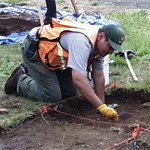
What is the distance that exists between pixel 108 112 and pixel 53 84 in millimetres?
1111

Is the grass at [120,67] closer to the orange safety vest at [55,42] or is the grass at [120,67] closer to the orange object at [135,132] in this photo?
the orange safety vest at [55,42]

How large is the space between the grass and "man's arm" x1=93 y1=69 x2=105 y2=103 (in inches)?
22.9

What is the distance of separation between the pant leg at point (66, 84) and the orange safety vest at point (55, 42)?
31cm

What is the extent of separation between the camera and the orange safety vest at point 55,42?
5840 mm

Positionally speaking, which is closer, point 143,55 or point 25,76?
point 25,76

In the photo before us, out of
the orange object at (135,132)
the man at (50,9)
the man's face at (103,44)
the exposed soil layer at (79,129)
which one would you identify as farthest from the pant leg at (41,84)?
the man at (50,9)

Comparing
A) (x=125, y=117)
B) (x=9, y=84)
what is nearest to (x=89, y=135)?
(x=125, y=117)

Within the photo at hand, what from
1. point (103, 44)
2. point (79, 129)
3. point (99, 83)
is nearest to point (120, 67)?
point (99, 83)

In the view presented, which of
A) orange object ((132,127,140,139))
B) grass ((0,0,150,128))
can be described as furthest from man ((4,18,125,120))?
orange object ((132,127,140,139))

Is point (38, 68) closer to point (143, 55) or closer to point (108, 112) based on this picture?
point (108, 112)

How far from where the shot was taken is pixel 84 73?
5539 mm

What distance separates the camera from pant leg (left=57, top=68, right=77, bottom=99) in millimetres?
6488

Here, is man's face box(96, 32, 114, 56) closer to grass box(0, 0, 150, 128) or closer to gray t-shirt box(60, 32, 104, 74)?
gray t-shirt box(60, 32, 104, 74)

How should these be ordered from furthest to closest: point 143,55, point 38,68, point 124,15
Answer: point 124,15
point 143,55
point 38,68
